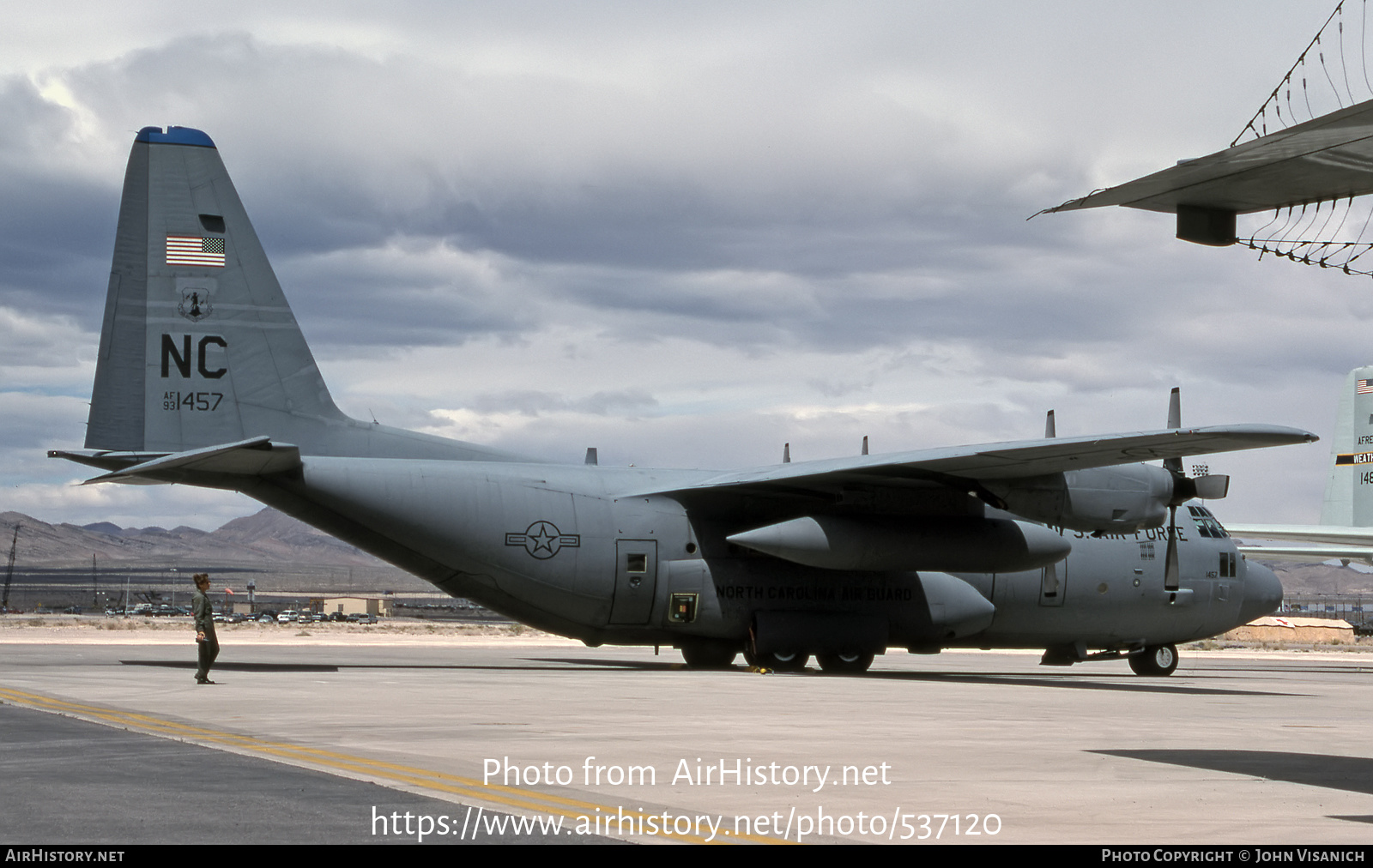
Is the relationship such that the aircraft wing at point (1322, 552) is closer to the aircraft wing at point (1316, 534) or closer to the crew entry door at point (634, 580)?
the aircraft wing at point (1316, 534)

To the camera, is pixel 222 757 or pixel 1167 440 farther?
pixel 1167 440

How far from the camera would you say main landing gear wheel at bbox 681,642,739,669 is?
96.9 feet

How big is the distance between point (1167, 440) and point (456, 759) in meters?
14.9

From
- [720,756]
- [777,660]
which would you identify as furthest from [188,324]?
[720,756]

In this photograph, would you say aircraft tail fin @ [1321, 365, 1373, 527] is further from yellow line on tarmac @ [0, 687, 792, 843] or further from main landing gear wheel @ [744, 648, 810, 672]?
yellow line on tarmac @ [0, 687, 792, 843]

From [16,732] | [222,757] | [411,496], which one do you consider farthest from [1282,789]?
[411,496]

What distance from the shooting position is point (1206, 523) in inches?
1268

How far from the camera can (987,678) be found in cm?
2889

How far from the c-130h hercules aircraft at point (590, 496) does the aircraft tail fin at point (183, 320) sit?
3cm

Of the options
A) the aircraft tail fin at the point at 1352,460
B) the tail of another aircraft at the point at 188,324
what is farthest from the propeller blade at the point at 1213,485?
the aircraft tail fin at the point at 1352,460

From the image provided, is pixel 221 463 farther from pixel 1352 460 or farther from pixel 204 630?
pixel 1352 460

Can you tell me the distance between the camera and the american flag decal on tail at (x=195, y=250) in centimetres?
2569

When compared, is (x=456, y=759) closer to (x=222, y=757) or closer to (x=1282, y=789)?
(x=222, y=757)
